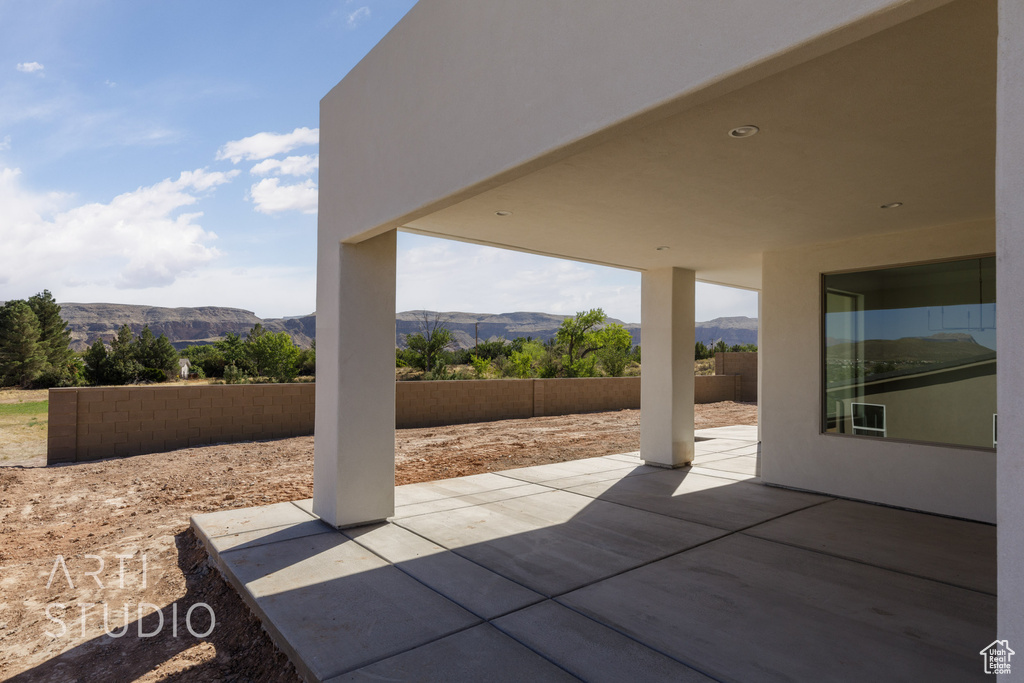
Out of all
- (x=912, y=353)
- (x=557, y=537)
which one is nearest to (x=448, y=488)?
(x=557, y=537)

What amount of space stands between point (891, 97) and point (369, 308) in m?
4.16

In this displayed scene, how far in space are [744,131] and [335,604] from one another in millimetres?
3811

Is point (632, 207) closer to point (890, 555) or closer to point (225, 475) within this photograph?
point (890, 555)

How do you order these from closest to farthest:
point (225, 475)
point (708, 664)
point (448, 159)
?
point (708, 664), point (448, 159), point (225, 475)

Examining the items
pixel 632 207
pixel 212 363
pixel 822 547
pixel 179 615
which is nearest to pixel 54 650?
pixel 179 615

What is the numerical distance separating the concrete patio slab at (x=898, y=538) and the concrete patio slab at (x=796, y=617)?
26 cm

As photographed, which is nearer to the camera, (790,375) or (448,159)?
(448,159)

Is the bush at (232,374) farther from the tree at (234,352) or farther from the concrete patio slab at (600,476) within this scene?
the concrete patio slab at (600,476)

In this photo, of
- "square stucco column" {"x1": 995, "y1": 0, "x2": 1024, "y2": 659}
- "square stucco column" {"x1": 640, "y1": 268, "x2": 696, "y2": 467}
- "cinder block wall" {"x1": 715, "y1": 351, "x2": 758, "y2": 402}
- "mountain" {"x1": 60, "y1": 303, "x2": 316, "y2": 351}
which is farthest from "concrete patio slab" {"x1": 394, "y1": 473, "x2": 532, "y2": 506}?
"mountain" {"x1": 60, "y1": 303, "x2": 316, "y2": 351}

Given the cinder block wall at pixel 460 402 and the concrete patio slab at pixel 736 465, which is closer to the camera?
the concrete patio slab at pixel 736 465

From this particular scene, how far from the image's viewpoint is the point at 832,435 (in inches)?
260

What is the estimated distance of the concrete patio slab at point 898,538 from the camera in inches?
165

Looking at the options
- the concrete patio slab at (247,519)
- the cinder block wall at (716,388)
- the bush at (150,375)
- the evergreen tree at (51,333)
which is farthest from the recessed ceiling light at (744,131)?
the evergreen tree at (51,333)

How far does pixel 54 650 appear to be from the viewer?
3434 millimetres
